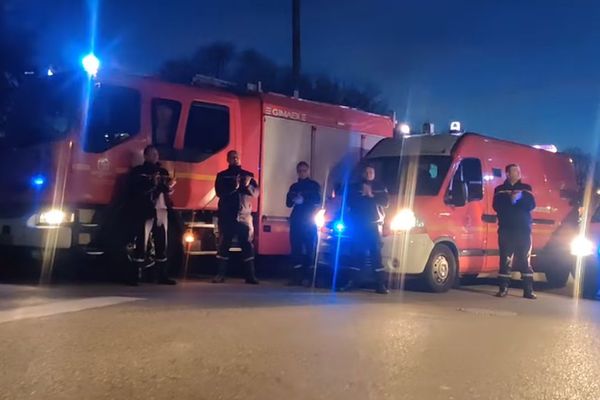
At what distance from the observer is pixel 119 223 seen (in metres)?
10.1

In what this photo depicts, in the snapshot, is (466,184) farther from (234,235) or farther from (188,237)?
(188,237)

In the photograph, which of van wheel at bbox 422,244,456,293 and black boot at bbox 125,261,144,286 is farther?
van wheel at bbox 422,244,456,293

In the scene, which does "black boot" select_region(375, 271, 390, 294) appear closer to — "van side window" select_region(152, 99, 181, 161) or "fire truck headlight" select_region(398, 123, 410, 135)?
"van side window" select_region(152, 99, 181, 161)

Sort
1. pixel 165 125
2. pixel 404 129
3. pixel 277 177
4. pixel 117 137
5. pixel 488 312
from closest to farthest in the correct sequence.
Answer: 1. pixel 488 312
2. pixel 117 137
3. pixel 165 125
4. pixel 277 177
5. pixel 404 129

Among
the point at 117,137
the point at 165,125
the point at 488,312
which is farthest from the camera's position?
the point at 165,125

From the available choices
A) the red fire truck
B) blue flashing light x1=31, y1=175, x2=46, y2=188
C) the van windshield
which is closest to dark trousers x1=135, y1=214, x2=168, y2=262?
the red fire truck

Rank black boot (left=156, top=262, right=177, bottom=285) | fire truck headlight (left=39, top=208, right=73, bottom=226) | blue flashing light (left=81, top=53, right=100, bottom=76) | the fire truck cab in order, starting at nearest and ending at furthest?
1. fire truck headlight (left=39, top=208, right=73, bottom=226)
2. blue flashing light (left=81, top=53, right=100, bottom=76)
3. black boot (left=156, top=262, right=177, bottom=285)
4. the fire truck cab

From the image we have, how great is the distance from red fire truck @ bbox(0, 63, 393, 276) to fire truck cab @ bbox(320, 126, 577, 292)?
5.07 ft

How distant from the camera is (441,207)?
421 inches

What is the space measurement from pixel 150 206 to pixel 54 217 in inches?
49.4

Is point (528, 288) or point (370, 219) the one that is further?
point (528, 288)

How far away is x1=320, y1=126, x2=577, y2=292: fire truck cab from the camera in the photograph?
1042 cm

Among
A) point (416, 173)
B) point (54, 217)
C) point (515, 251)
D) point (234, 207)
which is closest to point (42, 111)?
point (54, 217)

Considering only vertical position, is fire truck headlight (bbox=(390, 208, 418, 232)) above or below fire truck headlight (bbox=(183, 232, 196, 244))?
above
